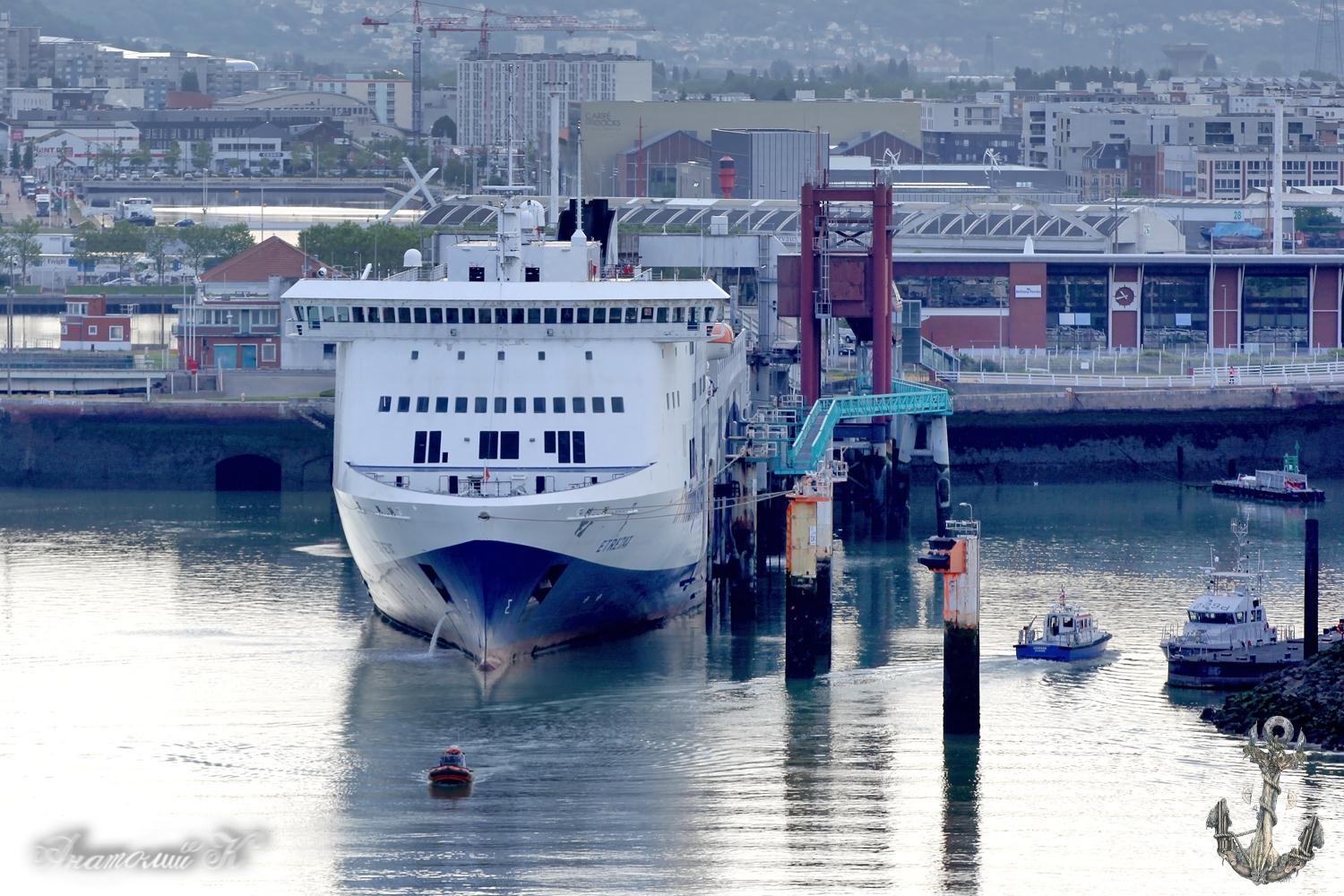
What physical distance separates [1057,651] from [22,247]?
101m

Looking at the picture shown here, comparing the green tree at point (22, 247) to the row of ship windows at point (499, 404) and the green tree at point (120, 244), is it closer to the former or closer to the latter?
the green tree at point (120, 244)

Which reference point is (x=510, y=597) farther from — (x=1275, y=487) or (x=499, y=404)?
(x=1275, y=487)

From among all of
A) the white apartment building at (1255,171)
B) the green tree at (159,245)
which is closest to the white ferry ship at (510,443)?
the green tree at (159,245)

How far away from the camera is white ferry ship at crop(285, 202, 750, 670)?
2066 inches

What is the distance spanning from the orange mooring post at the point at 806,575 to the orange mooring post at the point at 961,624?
503 centimetres

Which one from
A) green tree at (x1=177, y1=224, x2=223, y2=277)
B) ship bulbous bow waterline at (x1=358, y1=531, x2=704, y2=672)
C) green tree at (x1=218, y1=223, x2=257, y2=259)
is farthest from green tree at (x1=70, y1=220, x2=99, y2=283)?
ship bulbous bow waterline at (x1=358, y1=531, x2=704, y2=672)

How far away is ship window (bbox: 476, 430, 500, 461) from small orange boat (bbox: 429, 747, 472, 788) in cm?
1058

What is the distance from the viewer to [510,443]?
177 feet

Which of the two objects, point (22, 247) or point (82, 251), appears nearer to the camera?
point (22, 247)

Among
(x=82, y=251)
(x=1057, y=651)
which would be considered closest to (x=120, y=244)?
(x=82, y=251)

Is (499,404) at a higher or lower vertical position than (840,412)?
higher

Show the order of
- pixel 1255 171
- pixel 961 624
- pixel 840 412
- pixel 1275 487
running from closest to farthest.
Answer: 1. pixel 961 624
2. pixel 840 412
3. pixel 1275 487
4. pixel 1255 171

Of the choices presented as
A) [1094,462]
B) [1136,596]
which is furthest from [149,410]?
[1136,596]

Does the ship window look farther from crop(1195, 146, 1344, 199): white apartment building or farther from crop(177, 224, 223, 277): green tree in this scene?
crop(1195, 146, 1344, 199): white apartment building
